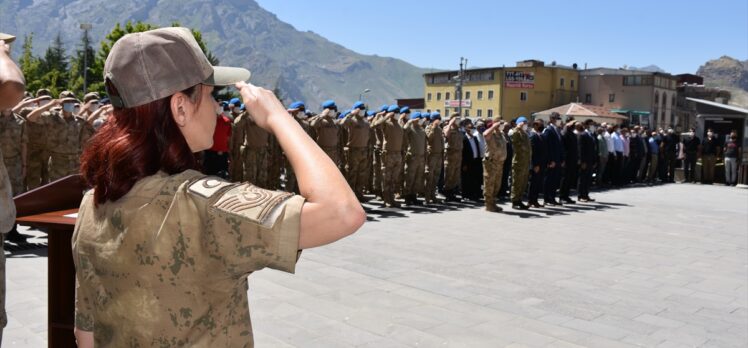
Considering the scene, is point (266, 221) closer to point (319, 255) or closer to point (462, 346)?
point (462, 346)

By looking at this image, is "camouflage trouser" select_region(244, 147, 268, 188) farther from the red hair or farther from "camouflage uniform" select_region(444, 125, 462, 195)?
the red hair

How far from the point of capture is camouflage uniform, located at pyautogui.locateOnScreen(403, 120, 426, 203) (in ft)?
39.4

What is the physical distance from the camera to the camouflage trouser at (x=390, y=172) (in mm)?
11445

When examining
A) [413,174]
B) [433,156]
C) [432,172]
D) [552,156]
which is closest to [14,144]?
[413,174]

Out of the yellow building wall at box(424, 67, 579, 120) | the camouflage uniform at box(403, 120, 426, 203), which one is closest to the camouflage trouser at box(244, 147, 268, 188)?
the camouflage uniform at box(403, 120, 426, 203)

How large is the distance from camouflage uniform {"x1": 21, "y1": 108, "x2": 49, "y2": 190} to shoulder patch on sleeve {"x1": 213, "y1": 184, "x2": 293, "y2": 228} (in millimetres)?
9223

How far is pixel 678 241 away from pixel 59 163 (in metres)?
9.41

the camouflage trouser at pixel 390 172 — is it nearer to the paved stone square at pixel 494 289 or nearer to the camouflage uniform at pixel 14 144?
the paved stone square at pixel 494 289

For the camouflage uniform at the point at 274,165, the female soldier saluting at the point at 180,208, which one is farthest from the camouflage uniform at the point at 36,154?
the female soldier saluting at the point at 180,208

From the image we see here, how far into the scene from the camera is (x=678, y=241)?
8.91 metres

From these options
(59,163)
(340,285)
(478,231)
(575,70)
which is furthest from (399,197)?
(575,70)

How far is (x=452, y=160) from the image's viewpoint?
12.9 meters

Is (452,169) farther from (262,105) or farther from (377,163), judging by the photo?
(262,105)

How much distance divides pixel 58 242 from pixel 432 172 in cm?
1041
